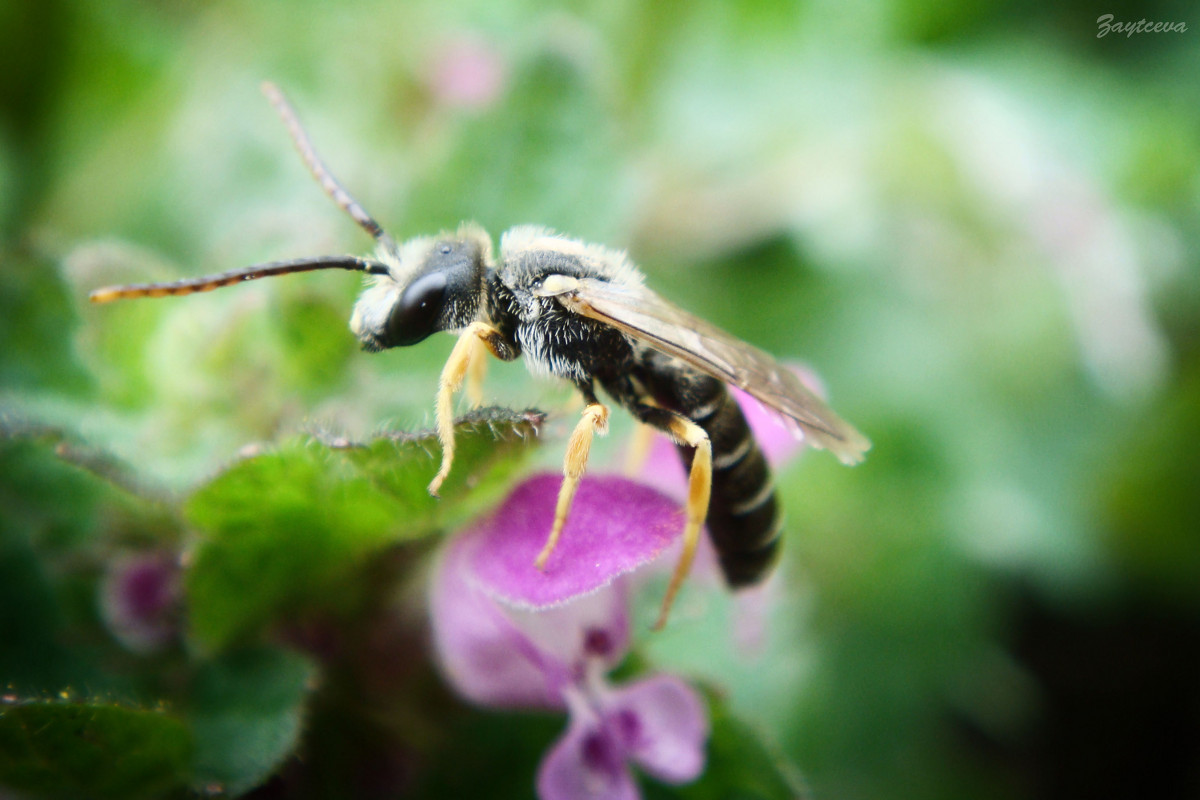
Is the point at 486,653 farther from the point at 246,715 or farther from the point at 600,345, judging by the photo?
the point at 600,345

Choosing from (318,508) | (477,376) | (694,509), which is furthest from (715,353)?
(318,508)

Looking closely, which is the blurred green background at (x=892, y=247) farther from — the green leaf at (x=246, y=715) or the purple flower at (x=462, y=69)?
the green leaf at (x=246, y=715)

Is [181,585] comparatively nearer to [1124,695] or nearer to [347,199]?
[347,199]

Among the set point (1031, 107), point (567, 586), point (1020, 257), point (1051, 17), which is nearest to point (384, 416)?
point (567, 586)

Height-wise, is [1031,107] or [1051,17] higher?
[1051,17]

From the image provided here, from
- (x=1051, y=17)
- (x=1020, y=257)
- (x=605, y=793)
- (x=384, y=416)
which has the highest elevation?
(x=1051, y=17)

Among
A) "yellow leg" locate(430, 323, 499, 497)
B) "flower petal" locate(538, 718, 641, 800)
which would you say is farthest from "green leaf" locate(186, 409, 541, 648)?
"flower petal" locate(538, 718, 641, 800)

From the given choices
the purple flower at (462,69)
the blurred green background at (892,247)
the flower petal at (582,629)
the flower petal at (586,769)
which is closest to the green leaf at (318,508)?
the flower petal at (582,629)
